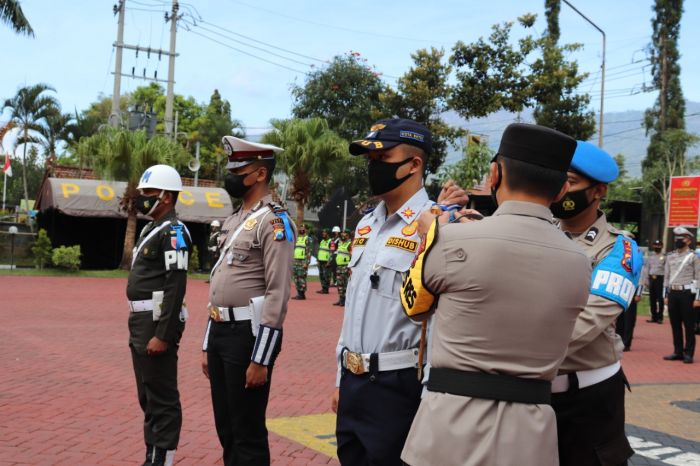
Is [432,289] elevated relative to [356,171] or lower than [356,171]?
lower

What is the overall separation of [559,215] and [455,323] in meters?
1.36

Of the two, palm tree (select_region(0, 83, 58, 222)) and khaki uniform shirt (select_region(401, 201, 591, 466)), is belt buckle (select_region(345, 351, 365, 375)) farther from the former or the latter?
palm tree (select_region(0, 83, 58, 222))

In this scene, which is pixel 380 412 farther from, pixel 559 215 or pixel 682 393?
pixel 682 393

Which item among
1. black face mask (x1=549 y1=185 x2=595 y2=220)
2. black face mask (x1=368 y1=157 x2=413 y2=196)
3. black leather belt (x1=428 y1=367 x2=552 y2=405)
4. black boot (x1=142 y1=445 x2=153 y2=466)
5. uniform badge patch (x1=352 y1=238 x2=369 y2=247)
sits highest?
black face mask (x1=368 y1=157 x2=413 y2=196)

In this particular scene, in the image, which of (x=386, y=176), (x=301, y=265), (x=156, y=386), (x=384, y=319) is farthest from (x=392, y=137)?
(x=301, y=265)

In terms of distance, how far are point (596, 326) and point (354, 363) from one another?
1.02 m

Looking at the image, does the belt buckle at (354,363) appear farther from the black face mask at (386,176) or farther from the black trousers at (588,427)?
the black trousers at (588,427)

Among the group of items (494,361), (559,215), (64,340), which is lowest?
(64,340)

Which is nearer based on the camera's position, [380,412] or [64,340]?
[380,412]

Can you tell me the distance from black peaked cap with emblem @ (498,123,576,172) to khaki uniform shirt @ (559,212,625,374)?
32.6 inches

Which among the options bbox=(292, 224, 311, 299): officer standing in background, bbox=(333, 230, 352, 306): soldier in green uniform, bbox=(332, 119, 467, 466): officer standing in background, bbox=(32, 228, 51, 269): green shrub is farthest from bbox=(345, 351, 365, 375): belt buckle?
bbox=(32, 228, 51, 269): green shrub

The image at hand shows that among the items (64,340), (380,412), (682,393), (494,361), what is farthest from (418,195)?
(64,340)

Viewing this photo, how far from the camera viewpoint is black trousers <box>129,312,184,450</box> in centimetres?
484

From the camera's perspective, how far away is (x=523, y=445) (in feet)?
7.45
